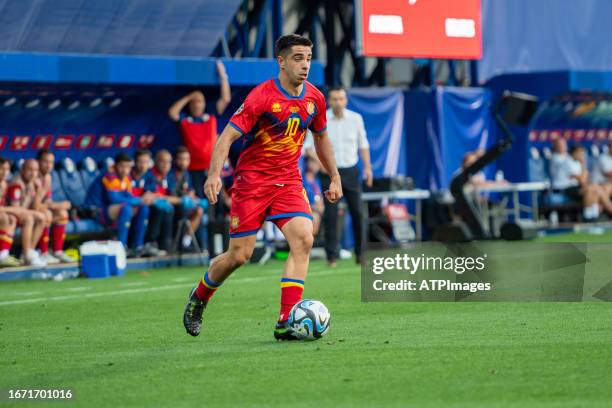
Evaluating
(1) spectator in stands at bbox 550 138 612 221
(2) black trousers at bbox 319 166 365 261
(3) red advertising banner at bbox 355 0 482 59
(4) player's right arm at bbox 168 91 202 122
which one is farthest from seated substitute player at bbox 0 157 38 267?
(1) spectator in stands at bbox 550 138 612 221

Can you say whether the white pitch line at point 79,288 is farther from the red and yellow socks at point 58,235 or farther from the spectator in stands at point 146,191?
the spectator in stands at point 146,191

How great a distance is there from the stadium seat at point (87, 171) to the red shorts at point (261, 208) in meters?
9.97

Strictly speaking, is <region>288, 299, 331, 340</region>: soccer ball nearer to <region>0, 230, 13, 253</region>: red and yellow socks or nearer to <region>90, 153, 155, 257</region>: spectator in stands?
<region>0, 230, 13, 253</region>: red and yellow socks

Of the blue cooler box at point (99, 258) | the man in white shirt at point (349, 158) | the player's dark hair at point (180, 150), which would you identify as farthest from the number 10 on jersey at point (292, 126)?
the player's dark hair at point (180, 150)

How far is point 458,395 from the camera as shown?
6.30m

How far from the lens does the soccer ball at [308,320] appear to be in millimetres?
8656

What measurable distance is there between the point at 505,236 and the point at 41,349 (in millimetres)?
13962

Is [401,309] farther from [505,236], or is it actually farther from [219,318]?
[505,236]

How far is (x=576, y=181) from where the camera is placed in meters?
25.6

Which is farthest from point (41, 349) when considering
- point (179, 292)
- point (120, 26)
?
point (120, 26)

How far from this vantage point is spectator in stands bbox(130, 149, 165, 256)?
1816 cm

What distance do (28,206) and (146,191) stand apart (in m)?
2.07

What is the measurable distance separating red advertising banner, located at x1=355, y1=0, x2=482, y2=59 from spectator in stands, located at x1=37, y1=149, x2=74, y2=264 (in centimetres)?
596

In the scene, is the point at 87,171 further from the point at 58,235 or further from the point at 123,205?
the point at 58,235
